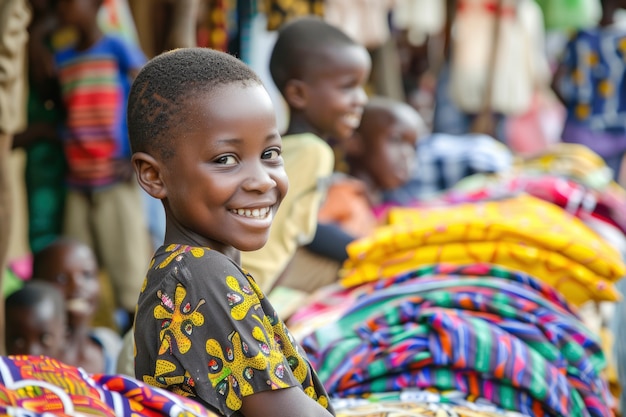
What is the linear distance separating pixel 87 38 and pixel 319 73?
1.18 meters

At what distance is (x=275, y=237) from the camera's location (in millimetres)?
2943

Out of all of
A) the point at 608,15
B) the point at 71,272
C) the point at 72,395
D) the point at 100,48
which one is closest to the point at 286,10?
the point at 100,48

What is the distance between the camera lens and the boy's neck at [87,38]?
12.8 feet

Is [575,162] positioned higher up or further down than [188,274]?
further down

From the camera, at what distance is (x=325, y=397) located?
1.75 meters

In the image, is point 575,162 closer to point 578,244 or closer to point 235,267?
point 578,244

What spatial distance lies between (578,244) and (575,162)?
189cm

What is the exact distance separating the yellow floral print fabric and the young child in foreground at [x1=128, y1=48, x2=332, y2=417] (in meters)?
1.30

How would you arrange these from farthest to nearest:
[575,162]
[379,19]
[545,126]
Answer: [545,126], [379,19], [575,162]

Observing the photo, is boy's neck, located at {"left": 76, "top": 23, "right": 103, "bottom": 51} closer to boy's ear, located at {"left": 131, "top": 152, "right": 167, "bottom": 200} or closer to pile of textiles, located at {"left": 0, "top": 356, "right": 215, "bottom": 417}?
boy's ear, located at {"left": 131, "top": 152, "right": 167, "bottom": 200}

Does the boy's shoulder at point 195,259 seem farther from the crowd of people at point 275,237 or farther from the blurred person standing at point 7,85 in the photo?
the blurred person standing at point 7,85

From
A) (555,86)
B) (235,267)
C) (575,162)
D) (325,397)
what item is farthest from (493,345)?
(555,86)

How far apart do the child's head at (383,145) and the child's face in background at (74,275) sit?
1332 millimetres

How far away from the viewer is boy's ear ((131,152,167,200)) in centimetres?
173
